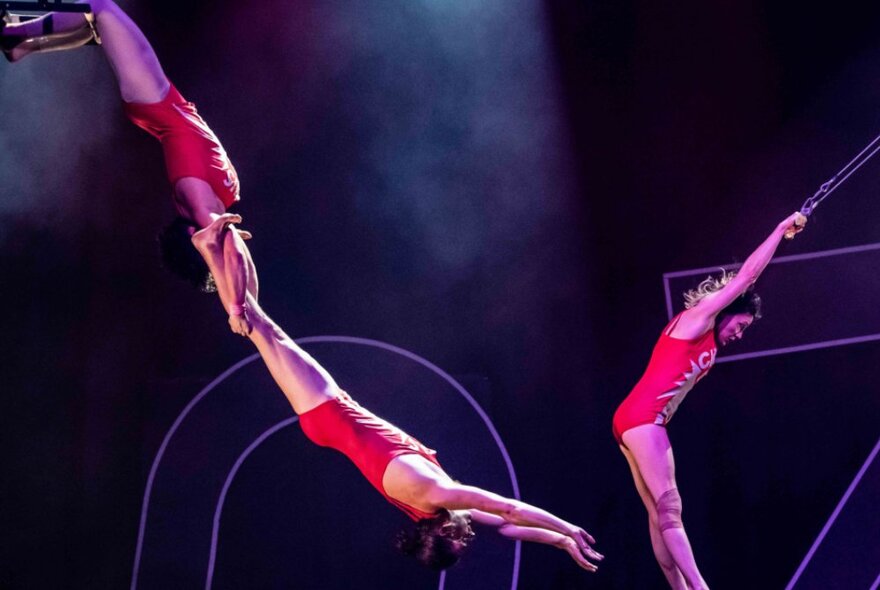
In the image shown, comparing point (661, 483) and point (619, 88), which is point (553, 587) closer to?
point (661, 483)

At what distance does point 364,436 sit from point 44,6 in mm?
2204

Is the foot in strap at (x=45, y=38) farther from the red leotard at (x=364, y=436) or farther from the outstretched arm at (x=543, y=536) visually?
the outstretched arm at (x=543, y=536)

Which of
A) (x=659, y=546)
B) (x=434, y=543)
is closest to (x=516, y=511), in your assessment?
(x=434, y=543)

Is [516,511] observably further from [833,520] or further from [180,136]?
[833,520]

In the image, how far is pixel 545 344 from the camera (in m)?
5.60

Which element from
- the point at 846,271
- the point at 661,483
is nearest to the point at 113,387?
the point at 661,483

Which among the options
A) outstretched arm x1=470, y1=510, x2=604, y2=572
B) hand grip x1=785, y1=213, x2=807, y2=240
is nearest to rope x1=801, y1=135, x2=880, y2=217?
hand grip x1=785, y1=213, x2=807, y2=240

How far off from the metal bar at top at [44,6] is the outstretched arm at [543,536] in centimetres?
265

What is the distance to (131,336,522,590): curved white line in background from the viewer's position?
205 inches

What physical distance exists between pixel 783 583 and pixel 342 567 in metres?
2.40

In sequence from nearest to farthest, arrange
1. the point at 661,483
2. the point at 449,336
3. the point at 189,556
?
the point at 661,483 < the point at 189,556 < the point at 449,336

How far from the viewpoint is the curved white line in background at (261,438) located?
17.1 feet

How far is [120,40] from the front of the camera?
4.00m

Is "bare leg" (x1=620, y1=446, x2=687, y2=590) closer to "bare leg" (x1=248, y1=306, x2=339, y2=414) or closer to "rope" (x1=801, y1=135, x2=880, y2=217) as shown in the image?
"bare leg" (x1=248, y1=306, x2=339, y2=414)
